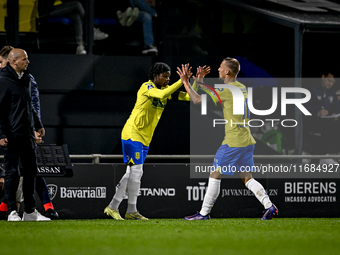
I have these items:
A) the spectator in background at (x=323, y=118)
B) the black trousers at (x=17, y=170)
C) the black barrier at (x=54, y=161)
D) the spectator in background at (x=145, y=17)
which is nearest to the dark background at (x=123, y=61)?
the spectator in background at (x=145, y=17)

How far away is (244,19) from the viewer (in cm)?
1248

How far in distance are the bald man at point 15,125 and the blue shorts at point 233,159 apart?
218cm

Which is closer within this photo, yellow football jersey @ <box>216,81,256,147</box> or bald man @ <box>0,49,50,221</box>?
bald man @ <box>0,49,50,221</box>

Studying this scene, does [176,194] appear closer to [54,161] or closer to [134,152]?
[134,152]

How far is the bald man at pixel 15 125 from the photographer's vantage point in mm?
6715

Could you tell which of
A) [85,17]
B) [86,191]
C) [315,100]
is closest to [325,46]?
[315,100]

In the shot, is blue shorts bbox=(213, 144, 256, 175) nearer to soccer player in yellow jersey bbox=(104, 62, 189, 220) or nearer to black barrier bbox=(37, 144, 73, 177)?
soccer player in yellow jersey bbox=(104, 62, 189, 220)

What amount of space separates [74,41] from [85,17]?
0.51 metres

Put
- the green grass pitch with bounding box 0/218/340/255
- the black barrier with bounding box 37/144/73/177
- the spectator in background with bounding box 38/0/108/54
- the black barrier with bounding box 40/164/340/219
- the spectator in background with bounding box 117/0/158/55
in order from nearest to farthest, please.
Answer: the green grass pitch with bounding box 0/218/340/255
the black barrier with bounding box 37/144/73/177
the black barrier with bounding box 40/164/340/219
the spectator in background with bounding box 38/0/108/54
the spectator in background with bounding box 117/0/158/55

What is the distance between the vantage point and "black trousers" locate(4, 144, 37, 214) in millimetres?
6746

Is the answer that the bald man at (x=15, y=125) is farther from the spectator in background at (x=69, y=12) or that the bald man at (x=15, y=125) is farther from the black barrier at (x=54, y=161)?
the spectator in background at (x=69, y=12)

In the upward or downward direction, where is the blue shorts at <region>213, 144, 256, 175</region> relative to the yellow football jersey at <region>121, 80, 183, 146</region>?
downward

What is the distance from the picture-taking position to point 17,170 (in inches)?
267

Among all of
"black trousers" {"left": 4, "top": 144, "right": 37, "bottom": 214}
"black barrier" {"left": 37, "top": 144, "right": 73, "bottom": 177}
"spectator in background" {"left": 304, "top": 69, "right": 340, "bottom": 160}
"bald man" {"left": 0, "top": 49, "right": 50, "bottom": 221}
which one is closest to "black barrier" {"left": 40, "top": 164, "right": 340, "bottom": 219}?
"black barrier" {"left": 37, "top": 144, "right": 73, "bottom": 177}
